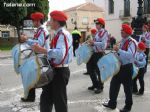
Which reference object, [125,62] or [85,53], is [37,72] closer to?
[125,62]

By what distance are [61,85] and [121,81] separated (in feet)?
6.49

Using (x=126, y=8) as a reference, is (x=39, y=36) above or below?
above

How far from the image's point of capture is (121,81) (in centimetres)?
746

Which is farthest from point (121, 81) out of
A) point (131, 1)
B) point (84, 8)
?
point (84, 8)

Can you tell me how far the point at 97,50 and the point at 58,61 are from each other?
433 centimetres

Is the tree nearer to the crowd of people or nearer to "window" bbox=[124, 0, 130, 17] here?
"window" bbox=[124, 0, 130, 17]

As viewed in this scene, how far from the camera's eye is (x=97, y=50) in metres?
9.95

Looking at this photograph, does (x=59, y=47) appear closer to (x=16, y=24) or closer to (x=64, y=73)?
(x=64, y=73)

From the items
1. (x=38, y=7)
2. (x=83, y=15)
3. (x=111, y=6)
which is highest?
(x=38, y=7)

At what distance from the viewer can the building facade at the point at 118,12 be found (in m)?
51.3

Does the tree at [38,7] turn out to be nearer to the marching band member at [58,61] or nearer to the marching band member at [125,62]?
the marching band member at [125,62]

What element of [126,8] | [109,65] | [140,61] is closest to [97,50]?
[140,61]

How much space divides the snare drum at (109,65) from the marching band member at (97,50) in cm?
194

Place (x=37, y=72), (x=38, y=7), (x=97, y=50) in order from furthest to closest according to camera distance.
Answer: (x=38, y=7) < (x=97, y=50) < (x=37, y=72)
